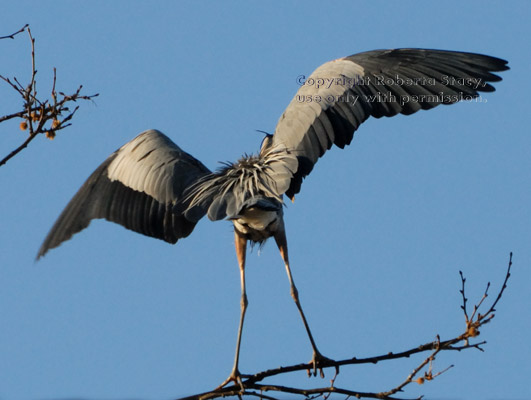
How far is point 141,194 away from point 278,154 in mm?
1229

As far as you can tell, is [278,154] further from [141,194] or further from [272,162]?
[141,194]

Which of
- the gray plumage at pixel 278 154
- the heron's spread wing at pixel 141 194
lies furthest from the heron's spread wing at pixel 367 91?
the heron's spread wing at pixel 141 194

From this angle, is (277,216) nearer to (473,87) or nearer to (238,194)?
(238,194)

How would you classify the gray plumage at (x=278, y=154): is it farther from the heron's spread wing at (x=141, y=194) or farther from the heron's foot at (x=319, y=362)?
the heron's foot at (x=319, y=362)

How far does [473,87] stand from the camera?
293 inches

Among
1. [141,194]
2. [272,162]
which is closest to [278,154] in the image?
[272,162]

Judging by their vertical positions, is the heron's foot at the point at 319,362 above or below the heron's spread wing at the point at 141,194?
below

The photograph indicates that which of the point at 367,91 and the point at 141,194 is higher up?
the point at 367,91

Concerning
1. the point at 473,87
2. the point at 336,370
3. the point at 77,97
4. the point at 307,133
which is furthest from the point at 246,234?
the point at 473,87

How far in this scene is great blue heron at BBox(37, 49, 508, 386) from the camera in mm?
6367

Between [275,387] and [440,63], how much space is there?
374 cm

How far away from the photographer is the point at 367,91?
7332mm

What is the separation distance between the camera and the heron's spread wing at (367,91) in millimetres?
6766

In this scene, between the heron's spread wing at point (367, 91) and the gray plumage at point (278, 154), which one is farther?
the heron's spread wing at point (367, 91)
